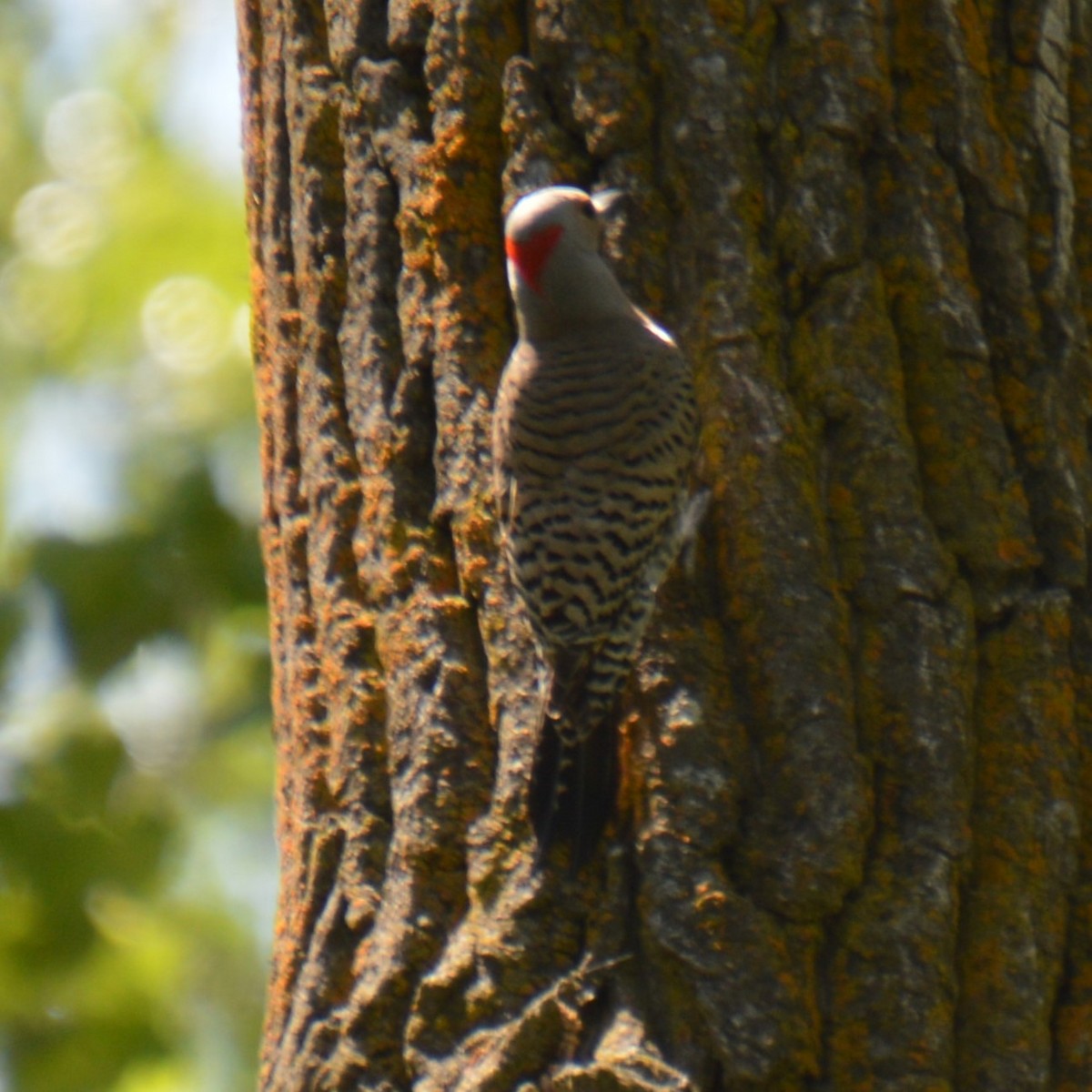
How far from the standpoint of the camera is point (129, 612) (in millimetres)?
5047

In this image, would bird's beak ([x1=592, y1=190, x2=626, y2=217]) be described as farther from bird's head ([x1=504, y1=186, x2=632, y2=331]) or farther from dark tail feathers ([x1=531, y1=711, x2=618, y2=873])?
dark tail feathers ([x1=531, y1=711, x2=618, y2=873])

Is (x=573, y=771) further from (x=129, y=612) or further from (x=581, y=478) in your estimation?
(x=129, y=612)

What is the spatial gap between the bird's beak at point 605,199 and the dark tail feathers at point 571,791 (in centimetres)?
86

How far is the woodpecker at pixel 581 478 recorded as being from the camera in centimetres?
252

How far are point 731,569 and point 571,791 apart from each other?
0.45 metres

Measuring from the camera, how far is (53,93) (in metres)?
7.40

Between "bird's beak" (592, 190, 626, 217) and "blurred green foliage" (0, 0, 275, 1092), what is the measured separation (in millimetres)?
2663

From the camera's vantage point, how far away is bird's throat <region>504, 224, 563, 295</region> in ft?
8.67

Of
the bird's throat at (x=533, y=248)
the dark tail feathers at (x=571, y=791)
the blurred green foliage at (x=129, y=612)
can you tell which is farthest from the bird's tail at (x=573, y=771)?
the blurred green foliage at (x=129, y=612)

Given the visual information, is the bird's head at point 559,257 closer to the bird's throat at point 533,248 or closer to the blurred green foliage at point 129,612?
the bird's throat at point 533,248

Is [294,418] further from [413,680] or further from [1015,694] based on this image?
[1015,694]

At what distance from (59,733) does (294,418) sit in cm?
266

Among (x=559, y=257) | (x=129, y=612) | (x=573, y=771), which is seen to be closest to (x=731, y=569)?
(x=573, y=771)

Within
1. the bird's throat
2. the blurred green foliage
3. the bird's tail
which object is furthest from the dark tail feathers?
the blurred green foliage
